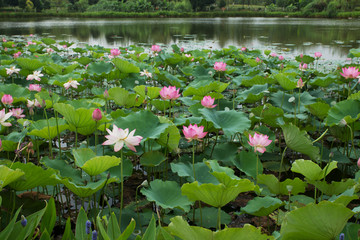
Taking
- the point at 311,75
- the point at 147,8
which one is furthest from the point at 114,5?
the point at 311,75

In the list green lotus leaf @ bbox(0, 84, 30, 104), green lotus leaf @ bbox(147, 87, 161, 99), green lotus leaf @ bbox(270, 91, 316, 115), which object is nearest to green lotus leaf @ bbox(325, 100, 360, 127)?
green lotus leaf @ bbox(270, 91, 316, 115)

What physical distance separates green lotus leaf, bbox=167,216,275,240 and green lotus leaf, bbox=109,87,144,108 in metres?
1.31

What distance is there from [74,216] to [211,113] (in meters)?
0.82

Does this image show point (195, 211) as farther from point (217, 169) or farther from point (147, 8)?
point (147, 8)

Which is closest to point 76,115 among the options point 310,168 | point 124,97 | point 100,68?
point 124,97

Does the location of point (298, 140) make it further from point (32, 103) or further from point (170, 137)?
point (32, 103)

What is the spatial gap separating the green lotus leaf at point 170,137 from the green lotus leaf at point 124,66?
1375mm

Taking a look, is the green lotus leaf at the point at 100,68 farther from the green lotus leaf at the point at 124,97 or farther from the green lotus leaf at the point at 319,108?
the green lotus leaf at the point at 319,108

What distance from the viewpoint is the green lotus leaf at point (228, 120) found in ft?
4.82

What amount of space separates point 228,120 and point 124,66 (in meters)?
1.44

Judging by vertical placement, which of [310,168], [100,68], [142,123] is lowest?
[310,168]

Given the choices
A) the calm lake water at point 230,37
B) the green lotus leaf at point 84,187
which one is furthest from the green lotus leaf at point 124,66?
the calm lake water at point 230,37

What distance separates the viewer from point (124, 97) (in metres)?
1.99

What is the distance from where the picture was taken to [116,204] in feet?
4.78
